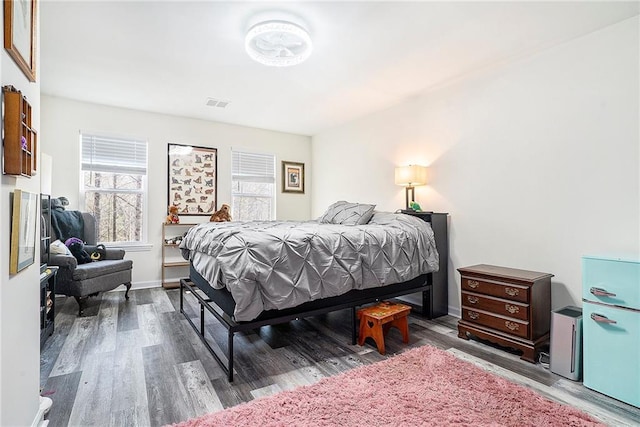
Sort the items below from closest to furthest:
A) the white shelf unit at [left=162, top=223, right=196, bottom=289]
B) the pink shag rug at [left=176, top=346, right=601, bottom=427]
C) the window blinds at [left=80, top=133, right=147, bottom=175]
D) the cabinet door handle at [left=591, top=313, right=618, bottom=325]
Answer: the pink shag rug at [left=176, top=346, right=601, bottom=427], the cabinet door handle at [left=591, top=313, right=618, bottom=325], the window blinds at [left=80, top=133, right=147, bottom=175], the white shelf unit at [left=162, top=223, right=196, bottom=289]

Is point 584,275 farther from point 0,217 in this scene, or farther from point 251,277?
point 0,217

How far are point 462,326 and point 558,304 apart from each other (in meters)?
0.80

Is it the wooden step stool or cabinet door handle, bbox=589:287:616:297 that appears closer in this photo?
cabinet door handle, bbox=589:287:616:297

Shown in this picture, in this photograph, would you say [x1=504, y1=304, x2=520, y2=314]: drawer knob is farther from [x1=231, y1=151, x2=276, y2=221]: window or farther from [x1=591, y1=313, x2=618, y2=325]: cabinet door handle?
[x1=231, y1=151, x2=276, y2=221]: window

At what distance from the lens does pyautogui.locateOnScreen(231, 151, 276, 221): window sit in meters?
5.41

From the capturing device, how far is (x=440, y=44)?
270 cm

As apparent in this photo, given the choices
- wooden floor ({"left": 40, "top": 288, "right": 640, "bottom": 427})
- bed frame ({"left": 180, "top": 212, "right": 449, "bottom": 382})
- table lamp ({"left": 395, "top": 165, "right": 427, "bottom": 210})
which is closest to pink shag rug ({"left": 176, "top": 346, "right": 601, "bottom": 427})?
wooden floor ({"left": 40, "top": 288, "right": 640, "bottom": 427})

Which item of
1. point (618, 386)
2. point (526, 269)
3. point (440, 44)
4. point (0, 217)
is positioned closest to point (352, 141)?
point (440, 44)

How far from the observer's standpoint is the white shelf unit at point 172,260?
183 inches

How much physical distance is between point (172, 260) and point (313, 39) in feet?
12.3

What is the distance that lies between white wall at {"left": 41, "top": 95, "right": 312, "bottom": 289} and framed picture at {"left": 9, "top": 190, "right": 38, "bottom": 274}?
10.8 feet

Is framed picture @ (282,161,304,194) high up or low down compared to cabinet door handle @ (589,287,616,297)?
up

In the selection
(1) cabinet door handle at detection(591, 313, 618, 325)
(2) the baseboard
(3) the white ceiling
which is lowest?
(2) the baseboard

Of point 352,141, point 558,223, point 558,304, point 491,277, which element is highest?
point 352,141
